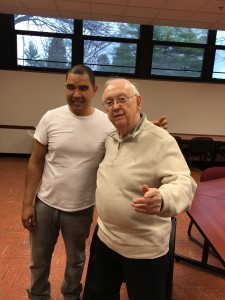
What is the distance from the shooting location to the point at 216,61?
6551 mm

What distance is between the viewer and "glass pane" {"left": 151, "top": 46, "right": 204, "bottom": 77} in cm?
641

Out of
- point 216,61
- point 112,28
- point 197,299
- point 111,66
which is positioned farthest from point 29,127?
point 197,299

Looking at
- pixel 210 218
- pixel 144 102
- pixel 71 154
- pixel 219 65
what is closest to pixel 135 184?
pixel 71 154

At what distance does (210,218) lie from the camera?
203 centimetres

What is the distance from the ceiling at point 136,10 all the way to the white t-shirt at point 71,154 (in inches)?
137

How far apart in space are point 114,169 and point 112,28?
5.54 metres

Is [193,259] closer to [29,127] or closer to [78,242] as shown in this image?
[78,242]

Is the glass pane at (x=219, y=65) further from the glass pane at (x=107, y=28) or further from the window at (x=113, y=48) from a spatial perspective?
the glass pane at (x=107, y=28)

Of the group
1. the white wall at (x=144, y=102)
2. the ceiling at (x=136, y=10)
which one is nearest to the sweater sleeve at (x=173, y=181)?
the ceiling at (x=136, y=10)

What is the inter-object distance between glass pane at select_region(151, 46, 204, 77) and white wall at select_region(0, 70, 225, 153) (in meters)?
0.31

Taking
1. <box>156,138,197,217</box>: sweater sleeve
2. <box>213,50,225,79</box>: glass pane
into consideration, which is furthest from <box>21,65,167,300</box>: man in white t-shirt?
<box>213,50,225,79</box>: glass pane

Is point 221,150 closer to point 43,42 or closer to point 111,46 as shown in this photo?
point 111,46

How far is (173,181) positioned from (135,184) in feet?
0.60

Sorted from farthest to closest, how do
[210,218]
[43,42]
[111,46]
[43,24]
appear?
[111,46], [43,42], [43,24], [210,218]
